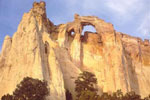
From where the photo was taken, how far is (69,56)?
132ft

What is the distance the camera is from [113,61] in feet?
131

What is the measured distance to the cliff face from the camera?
30188 millimetres

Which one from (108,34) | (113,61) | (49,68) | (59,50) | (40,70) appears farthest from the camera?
(108,34)

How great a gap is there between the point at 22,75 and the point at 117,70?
14.2m

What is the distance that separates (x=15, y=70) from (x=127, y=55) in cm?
2013

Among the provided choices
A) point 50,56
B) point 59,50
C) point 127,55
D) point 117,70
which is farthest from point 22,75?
point 127,55

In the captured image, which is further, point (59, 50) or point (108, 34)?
point (108, 34)

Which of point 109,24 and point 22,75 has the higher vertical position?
point 109,24

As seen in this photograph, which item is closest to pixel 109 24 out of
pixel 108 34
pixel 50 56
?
pixel 108 34

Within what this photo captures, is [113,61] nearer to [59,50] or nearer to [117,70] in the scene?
[117,70]

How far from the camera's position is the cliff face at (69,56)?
30188 mm

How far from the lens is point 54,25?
141 ft

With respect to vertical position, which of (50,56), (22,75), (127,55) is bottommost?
(22,75)

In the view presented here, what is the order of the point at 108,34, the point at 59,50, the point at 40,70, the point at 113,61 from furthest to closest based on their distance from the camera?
the point at 108,34
the point at 113,61
the point at 59,50
the point at 40,70
